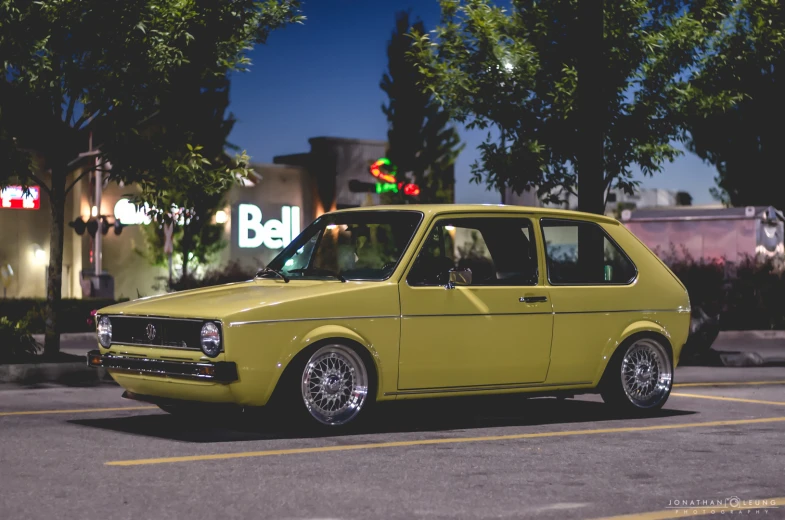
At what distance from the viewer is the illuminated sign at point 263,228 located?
4934cm

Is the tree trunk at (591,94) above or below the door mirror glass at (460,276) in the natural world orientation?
Result: above

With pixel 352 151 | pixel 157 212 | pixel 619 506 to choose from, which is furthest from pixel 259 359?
pixel 352 151

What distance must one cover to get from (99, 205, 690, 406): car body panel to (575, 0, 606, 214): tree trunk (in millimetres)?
4986

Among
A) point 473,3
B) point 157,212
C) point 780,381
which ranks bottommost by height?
point 780,381

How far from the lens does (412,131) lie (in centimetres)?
5569

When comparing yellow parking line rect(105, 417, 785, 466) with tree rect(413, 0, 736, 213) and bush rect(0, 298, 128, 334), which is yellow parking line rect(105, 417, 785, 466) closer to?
tree rect(413, 0, 736, 213)

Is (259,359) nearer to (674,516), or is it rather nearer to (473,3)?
(674,516)

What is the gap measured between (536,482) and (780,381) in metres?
8.86

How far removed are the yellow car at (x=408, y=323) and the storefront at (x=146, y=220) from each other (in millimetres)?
28215

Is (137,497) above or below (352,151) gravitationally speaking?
below

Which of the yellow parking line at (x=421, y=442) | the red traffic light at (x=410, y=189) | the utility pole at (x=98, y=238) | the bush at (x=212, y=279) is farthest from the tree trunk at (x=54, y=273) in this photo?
the red traffic light at (x=410, y=189)

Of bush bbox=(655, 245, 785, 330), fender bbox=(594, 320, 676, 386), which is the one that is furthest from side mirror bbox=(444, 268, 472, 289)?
bush bbox=(655, 245, 785, 330)

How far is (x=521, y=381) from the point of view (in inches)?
411

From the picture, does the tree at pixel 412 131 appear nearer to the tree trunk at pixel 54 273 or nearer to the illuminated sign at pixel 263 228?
the illuminated sign at pixel 263 228
